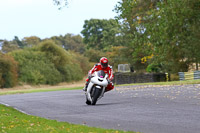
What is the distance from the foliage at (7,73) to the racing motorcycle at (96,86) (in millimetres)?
45279

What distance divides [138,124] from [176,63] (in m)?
42.8

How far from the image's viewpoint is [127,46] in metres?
64.6

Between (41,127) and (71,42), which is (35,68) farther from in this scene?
(71,42)

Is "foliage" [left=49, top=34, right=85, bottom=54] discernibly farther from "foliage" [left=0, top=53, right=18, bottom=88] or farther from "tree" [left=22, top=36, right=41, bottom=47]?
"foliage" [left=0, top=53, right=18, bottom=88]

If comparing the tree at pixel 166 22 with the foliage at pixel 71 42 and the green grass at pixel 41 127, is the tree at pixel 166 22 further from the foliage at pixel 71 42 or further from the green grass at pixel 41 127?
the foliage at pixel 71 42

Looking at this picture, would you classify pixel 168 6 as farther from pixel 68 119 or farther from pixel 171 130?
pixel 171 130

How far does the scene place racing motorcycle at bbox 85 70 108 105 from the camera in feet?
57.2

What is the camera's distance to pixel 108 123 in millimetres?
11188

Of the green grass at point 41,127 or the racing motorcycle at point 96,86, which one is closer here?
the green grass at point 41,127

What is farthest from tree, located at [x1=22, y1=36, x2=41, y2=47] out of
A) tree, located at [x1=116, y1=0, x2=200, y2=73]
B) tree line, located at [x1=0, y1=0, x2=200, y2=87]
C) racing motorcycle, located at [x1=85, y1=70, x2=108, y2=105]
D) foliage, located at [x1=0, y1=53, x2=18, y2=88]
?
racing motorcycle, located at [x1=85, y1=70, x2=108, y2=105]

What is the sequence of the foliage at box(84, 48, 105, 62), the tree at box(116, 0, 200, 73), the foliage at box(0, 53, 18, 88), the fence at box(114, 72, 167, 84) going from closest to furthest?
the tree at box(116, 0, 200, 73) < the fence at box(114, 72, 167, 84) < the foliage at box(0, 53, 18, 88) < the foliage at box(84, 48, 105, 62)

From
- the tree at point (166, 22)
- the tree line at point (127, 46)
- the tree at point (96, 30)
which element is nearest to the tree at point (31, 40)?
the tree line at point (127, 46)

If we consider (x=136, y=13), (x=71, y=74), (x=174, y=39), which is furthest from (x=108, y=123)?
(x=71, y=74)

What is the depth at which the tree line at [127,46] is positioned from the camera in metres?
23.3
